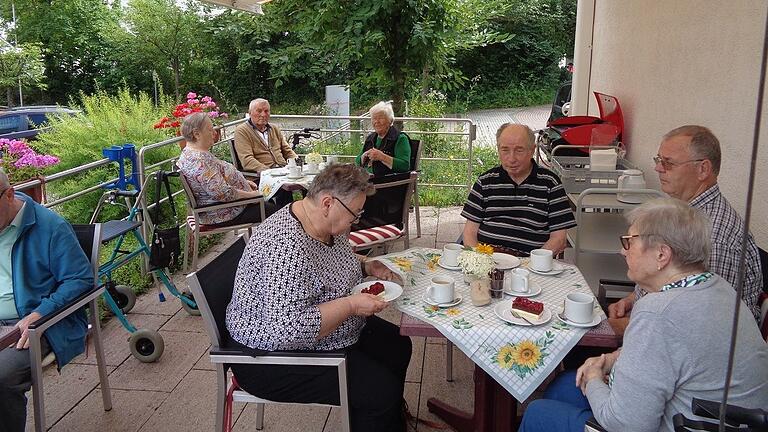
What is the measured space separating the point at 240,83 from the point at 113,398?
18.6 meters

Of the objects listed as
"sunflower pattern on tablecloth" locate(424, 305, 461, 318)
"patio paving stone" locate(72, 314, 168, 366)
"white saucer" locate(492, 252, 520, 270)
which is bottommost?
"patio paving stone" locate(72, 314, 168, 366)

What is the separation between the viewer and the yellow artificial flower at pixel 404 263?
8.22ft

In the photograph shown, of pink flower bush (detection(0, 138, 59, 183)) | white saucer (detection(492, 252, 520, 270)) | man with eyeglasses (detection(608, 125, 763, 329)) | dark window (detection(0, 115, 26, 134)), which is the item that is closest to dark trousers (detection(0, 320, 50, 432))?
white saucer (detection(492, 252, 520, 270))

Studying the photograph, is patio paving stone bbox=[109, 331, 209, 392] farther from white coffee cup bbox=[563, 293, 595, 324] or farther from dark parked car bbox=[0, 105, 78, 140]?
dark parked car bbox=[0, 105, 78, 140]

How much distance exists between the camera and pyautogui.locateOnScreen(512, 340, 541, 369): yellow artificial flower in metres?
1.84

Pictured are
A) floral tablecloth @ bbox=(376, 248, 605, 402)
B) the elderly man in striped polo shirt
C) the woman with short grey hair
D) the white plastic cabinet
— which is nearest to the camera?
the woman with short grey hair

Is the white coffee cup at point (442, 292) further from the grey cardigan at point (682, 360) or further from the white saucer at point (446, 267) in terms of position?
the grey cardigan at point (682, 360)

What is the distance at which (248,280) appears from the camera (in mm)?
2008

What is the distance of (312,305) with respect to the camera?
204 cm

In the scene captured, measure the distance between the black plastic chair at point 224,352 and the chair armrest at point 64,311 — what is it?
0.63 m

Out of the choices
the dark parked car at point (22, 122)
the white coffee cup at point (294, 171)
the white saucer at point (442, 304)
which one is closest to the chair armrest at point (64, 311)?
the white saucer at point (442, 304)

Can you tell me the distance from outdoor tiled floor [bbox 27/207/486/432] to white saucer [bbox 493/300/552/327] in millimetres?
892

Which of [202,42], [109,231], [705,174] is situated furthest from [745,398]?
[202,42]

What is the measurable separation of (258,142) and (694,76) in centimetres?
367
